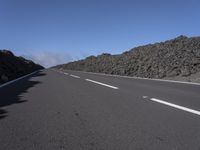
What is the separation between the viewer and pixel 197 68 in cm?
2778

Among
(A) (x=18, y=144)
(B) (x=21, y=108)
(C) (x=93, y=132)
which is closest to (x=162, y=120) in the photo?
(C) (x=93, y=132)

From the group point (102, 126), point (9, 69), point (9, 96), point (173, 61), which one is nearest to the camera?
point (102, 126)

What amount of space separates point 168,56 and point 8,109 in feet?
99.5

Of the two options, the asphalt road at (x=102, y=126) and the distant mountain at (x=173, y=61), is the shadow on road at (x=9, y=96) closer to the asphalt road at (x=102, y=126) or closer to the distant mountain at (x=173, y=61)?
the asphalt road at (x=102, y=126)

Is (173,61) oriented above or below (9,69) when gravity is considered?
above

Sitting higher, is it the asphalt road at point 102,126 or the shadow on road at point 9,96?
the asphalt road at point 102,126

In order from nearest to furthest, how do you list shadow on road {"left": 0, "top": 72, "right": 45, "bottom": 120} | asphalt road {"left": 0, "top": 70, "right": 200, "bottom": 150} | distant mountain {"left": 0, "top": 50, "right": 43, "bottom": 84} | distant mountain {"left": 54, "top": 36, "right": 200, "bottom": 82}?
asphalt road {"left": 0, "top": 70, "right": 200, "bottom": 150}, shadow on road {"left": 0, "top": 72, "right": 45, "bottom": 120}, distant mountain {"left": 54, "top": 36, "right": 200, "bottom": 82}, distant mountain {"left": 0, "top": 50, "right": 43, "bottom": 84}

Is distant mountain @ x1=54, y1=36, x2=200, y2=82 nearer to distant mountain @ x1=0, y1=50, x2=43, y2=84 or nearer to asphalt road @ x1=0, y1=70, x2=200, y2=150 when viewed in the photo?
distant mountain @ x1=0, y1=50, x2=43, y2=84

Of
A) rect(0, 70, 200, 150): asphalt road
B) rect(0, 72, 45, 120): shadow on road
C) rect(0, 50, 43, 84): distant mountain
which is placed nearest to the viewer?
rect(0, 70, 200, 150): asphalt road

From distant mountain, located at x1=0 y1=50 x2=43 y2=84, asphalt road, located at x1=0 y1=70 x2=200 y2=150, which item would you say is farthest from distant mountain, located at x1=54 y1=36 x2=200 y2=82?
asphalt road, located at x1=0 y1=70 x2=200 y2=150

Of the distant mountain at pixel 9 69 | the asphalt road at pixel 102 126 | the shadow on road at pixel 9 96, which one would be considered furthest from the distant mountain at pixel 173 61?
the asphalt road at pixel 102 126

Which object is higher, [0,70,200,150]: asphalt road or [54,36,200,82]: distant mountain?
[54,36,200,82]: distant mountain

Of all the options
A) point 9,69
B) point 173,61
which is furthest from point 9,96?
point 9,69

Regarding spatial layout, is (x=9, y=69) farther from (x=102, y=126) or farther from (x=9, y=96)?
(x=102, y=126)
